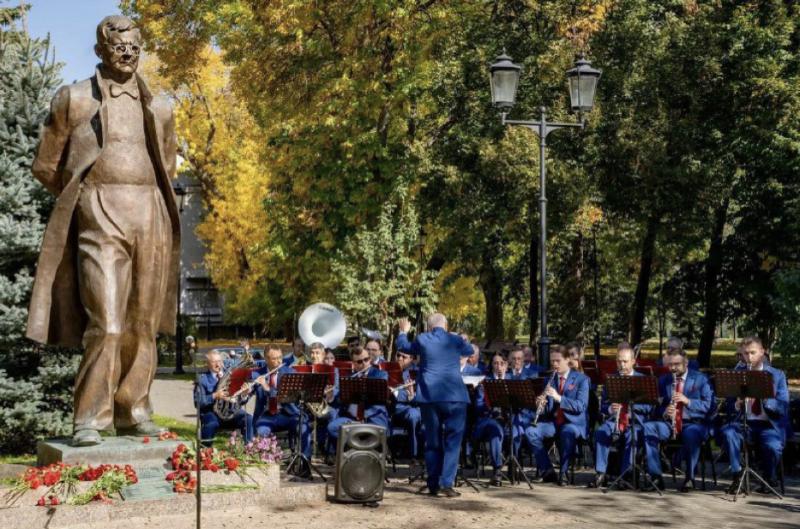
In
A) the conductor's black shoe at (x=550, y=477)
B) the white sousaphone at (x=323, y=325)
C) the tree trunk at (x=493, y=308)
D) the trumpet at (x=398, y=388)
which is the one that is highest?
the tree trunk at (x=493, y=308)

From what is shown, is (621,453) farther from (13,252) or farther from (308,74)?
(308,74)

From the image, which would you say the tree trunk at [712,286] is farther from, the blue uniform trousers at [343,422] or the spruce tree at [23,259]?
the spruce tree at [23,259]

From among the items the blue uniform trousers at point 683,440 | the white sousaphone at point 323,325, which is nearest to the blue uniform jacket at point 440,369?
the blue uniform trousers at point 683,440

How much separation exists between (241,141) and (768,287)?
24.2m

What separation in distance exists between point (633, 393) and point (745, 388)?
4.02 feet

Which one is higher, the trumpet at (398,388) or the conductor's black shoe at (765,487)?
the trumpet at (398,388)

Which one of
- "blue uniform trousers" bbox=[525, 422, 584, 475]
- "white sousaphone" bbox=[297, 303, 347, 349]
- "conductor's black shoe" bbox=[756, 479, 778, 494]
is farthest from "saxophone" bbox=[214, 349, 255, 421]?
"white sousaphone" bbox=[297, 303, 347, 349]

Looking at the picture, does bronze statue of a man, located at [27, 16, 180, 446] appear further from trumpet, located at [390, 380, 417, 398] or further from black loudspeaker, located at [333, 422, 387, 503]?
trumpet, located at [390, 380, 417, 398]

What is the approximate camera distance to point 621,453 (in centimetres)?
1322

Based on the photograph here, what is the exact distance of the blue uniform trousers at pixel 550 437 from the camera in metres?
13.5

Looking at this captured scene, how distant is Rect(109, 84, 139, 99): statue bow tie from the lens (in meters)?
9.85

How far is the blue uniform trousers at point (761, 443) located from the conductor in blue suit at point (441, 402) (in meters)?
3.22

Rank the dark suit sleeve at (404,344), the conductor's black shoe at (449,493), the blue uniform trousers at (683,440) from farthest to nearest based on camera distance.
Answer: the blue uniform trousers at (683,440), the dark suit sleeve at (404,344), the conductor's black shoe at (449,493)

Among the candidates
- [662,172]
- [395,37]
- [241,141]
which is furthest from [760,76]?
[241,141]
